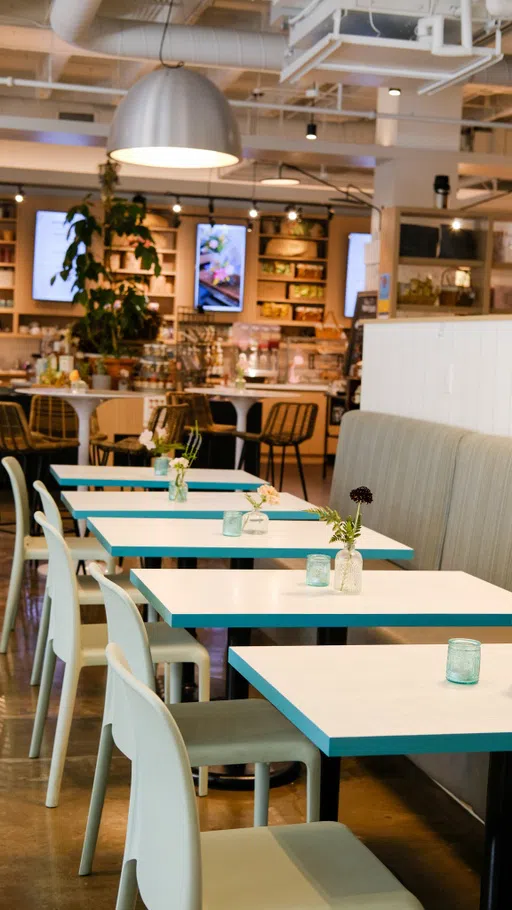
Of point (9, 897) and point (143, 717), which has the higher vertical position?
point (143, 717)

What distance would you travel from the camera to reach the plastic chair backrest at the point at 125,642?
2377 millimetres

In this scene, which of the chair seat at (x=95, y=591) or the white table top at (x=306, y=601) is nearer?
the white table top at (x=306, y=601)

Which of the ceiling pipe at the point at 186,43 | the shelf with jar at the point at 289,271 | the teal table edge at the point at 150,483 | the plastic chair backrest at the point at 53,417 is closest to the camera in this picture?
the teal table edge at the point at 150,483

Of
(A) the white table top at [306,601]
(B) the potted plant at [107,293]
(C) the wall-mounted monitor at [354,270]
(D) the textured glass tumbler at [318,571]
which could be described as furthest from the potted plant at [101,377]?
(C) the wall-mounted monitor at [354,270]

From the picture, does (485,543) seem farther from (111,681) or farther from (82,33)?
(82,33)

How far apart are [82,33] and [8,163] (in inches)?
247

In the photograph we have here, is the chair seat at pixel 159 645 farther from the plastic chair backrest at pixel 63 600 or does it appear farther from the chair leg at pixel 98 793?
the chair leg at pixel 98 793

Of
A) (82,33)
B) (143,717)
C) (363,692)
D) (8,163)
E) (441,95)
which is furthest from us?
(8,163)

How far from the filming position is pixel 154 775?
182 cm

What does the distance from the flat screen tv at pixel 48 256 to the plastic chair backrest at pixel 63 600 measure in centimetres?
→ 1103

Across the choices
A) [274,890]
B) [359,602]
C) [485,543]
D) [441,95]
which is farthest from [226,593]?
[441,95]

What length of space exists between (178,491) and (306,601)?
177cm

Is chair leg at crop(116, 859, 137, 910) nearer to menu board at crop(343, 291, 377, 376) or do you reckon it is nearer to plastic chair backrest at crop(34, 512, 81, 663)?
plastic chair backrest at crop(34, 512, 81, 663)

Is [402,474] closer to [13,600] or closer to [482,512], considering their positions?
[482,512]
